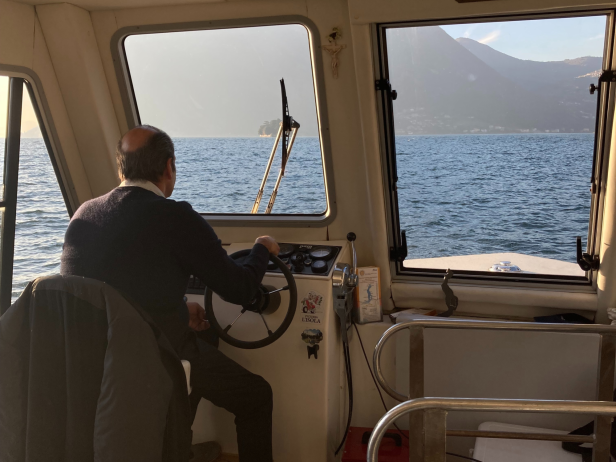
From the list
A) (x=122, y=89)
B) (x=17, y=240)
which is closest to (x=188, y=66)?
(x=122, y=89)

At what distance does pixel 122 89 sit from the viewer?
9.05 ft

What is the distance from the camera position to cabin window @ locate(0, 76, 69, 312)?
253 cm

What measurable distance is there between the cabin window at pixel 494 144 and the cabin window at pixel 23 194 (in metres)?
1.71

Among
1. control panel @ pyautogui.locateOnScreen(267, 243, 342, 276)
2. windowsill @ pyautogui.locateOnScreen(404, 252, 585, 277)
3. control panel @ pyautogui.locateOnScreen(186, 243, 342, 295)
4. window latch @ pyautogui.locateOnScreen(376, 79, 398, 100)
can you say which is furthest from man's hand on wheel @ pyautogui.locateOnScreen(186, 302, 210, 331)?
window latch @ pyautogui.locateOnScreen(376, 79, 398, 100)

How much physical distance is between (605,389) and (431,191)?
135cm

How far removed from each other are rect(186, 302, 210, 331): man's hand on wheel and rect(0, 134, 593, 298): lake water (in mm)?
750

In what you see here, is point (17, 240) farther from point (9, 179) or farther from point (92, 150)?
point (92, 150)

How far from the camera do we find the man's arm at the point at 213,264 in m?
1.82

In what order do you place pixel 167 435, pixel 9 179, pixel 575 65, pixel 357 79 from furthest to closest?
pixel 9 179, pixel 357 79, pixel 575 65, pixel 167 435

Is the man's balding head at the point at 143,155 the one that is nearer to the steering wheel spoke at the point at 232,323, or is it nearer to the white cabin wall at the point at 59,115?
the steering wheel spoke at the point at 232,323

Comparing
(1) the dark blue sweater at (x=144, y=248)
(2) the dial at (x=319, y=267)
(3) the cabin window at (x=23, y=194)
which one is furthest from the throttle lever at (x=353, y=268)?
(3) the cabin window at (x=23, y=194)

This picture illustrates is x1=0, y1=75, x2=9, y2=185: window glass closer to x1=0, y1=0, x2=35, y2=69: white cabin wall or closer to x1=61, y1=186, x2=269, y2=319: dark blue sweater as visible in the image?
x1=0, y1=0, x2=35, y2=69: white cabin wall

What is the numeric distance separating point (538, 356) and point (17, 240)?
2552 mm

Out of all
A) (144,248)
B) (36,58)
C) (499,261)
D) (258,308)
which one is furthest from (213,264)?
(499,261)
